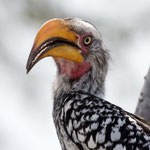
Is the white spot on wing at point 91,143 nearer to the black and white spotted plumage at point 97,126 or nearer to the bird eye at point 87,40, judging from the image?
the black and white spotted plumage at point 97,126

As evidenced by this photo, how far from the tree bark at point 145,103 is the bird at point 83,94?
0.25m

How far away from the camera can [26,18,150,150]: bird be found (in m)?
6.24

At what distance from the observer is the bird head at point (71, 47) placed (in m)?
6.53

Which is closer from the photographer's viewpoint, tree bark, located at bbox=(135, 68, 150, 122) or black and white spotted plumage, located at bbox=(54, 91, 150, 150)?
black and white spotted plumage, located at bbox=(54, 91, 150, 150)

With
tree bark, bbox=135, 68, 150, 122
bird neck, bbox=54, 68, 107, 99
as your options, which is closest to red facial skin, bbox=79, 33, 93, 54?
bird neck, bbox=54, 68, 107, 99

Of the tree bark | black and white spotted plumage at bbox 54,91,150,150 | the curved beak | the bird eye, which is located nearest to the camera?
black and white spotted plumage at bbox 54,91,150,150

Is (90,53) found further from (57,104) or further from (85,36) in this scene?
(57,104)

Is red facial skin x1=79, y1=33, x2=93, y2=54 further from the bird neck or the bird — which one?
the bird neck

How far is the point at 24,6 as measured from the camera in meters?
15.2

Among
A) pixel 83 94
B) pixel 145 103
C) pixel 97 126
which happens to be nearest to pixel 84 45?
pixel 83 94

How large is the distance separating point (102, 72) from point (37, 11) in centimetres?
807

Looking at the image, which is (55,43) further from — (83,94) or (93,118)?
(93,118)

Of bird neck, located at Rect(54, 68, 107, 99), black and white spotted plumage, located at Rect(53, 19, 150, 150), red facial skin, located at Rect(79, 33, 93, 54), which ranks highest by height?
red facial skin, located at Rect(79, 33, 93, 54)

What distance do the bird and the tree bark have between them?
0.84 feet
